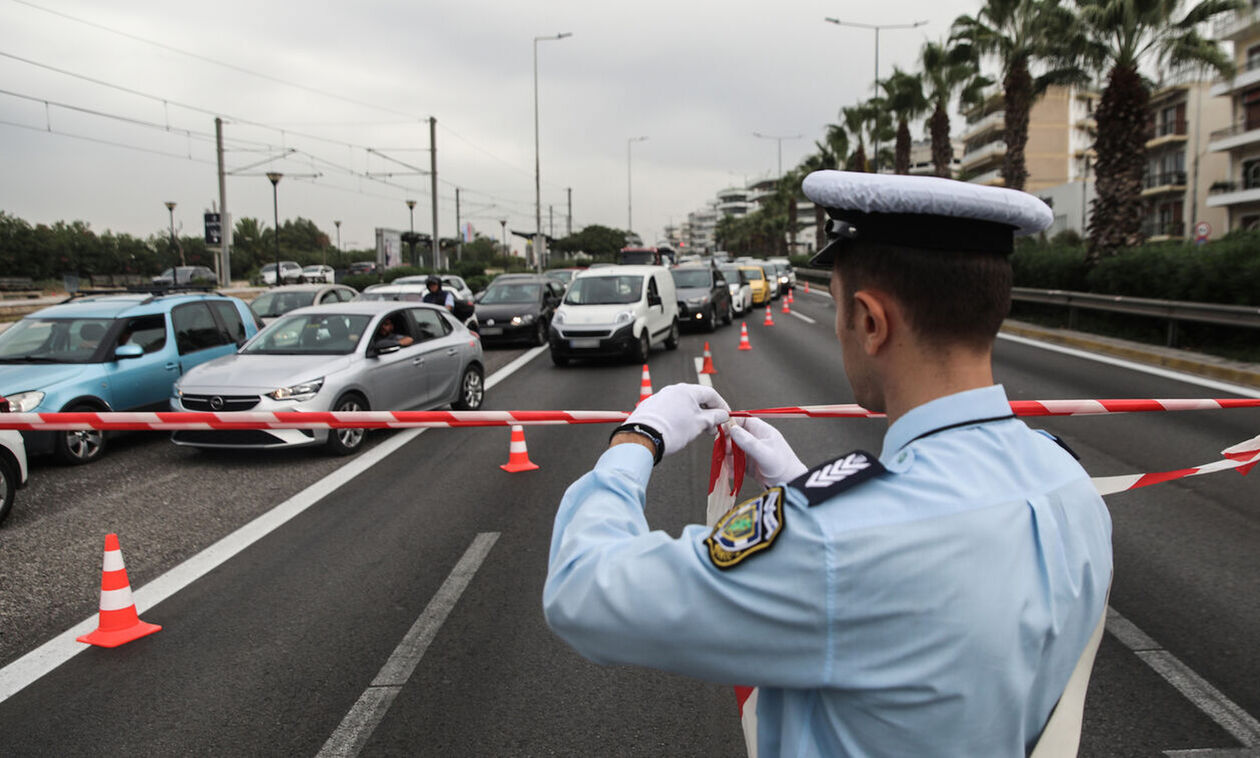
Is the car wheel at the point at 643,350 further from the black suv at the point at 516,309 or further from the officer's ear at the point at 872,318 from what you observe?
the officer's ear at the point at 872,318

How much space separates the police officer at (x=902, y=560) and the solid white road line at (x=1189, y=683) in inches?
110

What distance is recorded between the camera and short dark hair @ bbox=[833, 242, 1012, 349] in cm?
135

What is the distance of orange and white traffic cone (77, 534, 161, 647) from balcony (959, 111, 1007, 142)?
89.0m

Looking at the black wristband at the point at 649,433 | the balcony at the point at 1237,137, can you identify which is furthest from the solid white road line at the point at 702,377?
the balcony at the point at 1237,137

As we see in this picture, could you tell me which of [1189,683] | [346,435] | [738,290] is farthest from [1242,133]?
[1189,683]

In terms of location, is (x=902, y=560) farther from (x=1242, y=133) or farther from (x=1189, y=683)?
(x=1242, y=133)

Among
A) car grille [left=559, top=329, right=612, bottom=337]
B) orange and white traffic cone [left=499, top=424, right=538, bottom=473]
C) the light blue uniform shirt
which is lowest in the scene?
orange and white traffic cone [left=499, top=424, right=538, bottom=473]

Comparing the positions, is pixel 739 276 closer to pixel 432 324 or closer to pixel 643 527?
pixel 432 324

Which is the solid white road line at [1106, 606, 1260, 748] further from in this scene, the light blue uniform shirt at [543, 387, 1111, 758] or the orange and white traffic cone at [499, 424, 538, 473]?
the orange and white traffic cone at [499, 424, 538, 473]

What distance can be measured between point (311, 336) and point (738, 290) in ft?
71.0

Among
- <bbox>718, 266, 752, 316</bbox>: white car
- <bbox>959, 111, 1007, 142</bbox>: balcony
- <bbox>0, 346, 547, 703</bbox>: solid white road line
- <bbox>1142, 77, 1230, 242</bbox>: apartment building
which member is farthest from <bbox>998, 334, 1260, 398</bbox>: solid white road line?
<bbox>959, 111, 1007, 142</bbox>: balcony

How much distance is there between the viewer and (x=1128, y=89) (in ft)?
63.3

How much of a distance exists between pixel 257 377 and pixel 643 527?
8749mm

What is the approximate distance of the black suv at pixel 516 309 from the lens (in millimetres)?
20062
